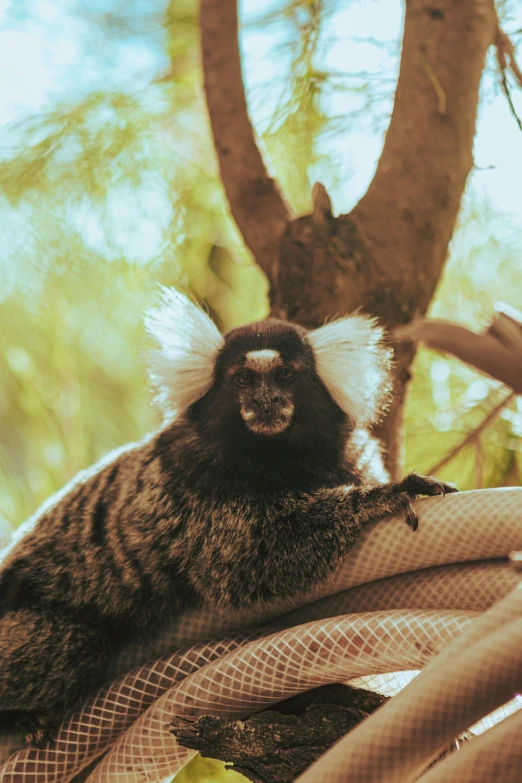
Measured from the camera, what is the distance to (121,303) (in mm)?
4457

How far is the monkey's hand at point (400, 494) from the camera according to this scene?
1.96 meters

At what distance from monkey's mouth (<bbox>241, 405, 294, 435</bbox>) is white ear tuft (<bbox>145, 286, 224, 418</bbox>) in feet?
1.13

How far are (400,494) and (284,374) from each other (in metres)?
0.71

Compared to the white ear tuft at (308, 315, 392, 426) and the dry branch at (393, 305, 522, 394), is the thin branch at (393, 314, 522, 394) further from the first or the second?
the white ear tuft at (308, 315, 392, 426)

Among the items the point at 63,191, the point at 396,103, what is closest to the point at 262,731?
the point at 396,103

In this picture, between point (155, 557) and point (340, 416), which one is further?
point (340, 416)

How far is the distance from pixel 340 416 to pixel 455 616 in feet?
3.44

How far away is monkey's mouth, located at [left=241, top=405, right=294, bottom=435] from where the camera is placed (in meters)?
2.36

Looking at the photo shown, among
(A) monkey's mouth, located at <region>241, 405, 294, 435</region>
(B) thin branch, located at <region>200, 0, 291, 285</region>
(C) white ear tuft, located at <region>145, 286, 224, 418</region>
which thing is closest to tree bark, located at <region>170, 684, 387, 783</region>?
(A) monkey's mouth, located at <region>241, 405, 294, 435</region>

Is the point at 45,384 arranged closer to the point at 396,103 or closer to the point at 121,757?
the point at 396,103

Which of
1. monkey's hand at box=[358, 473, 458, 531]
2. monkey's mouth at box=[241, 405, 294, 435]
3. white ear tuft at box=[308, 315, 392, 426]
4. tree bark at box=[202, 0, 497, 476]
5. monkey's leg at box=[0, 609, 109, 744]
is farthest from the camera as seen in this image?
tree bark at box=[202, 0, 497, 476]

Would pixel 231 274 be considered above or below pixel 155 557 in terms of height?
above

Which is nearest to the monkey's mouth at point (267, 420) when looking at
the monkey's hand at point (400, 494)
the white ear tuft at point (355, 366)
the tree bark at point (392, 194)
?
the white ear tuft at point (355, 366)

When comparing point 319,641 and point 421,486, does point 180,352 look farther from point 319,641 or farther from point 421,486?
point 319,641
